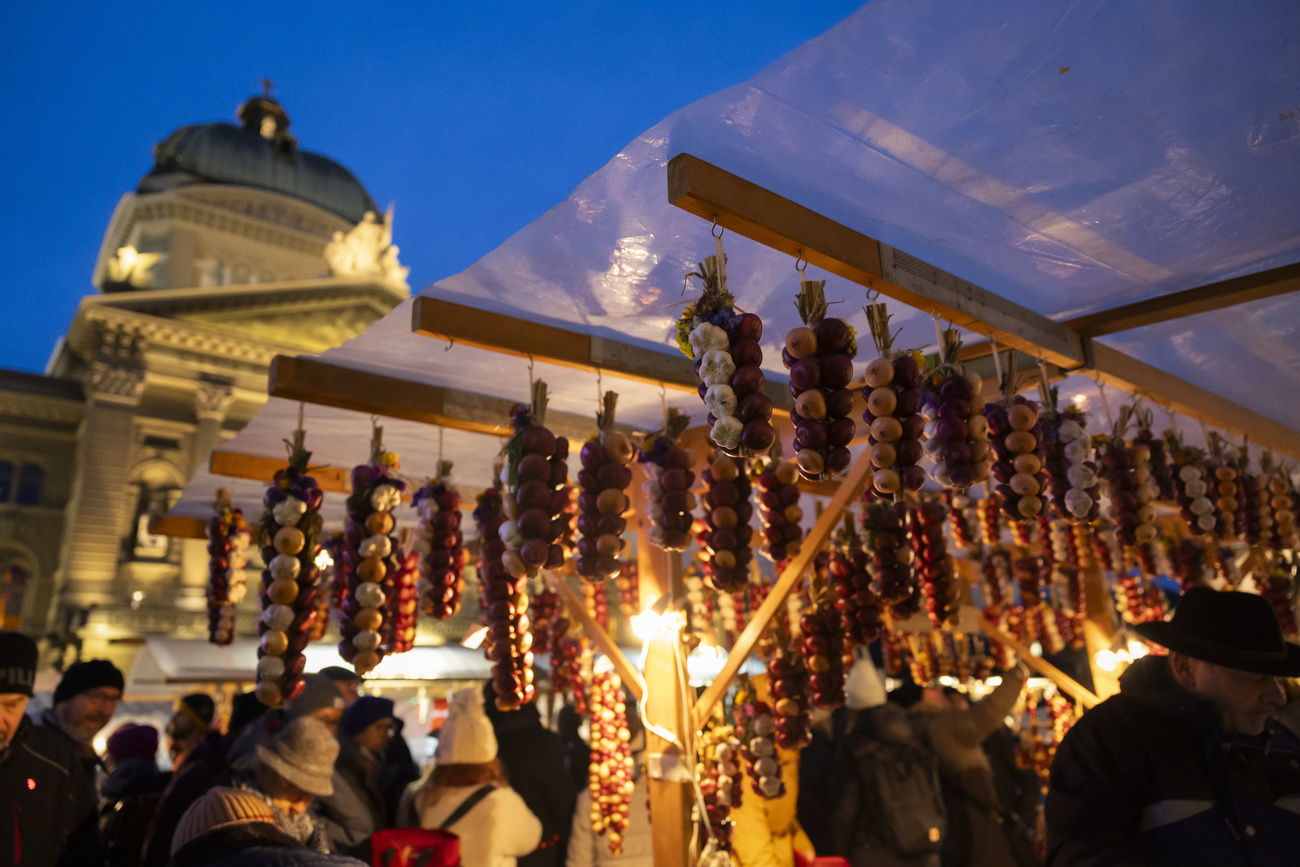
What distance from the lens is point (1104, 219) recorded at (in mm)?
3062

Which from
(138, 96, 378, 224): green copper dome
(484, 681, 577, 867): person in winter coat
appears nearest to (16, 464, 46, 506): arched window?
(138, 96, 378, 224): green copper dome

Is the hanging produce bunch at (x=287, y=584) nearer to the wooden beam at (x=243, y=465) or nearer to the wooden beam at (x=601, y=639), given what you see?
the wooden beam at (x=601, y=639)

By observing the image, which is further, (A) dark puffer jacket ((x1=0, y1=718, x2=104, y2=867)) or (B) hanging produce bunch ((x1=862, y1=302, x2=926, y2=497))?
(A) dark puffer jacket ((x1=0, y1=718, x2=104, y2=867))

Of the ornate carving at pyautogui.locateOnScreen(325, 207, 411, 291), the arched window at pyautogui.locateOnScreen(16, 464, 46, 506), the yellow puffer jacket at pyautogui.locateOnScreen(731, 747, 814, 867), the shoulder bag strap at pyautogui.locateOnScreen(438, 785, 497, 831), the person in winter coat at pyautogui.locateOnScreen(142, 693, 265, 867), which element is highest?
the ornate carving at pyautogui.locateOnScreen(325, 207, 411, 291)

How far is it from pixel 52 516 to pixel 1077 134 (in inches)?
848

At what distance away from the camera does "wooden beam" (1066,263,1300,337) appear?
3.51 metres

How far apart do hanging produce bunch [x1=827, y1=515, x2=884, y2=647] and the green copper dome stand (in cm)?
2396

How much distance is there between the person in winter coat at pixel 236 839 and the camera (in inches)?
83.4

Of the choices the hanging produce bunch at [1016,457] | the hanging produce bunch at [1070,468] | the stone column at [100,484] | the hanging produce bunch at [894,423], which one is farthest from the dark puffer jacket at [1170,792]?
the stone column at [100,484]

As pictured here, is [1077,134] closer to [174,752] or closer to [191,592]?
[174,752]

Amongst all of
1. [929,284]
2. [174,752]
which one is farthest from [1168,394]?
[174,752]

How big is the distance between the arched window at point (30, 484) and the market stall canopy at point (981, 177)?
1863cm

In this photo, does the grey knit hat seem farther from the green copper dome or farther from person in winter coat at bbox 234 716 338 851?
the green copper dome

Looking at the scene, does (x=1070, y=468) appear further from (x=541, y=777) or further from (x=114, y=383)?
(x=114, y=383)
